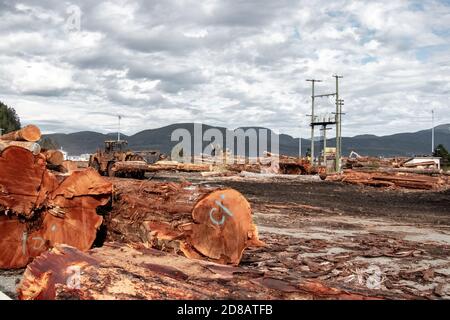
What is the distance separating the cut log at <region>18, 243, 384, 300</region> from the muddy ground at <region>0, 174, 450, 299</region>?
16.5 inches

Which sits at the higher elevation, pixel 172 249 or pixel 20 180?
pixel 20 180

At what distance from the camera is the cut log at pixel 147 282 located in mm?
3855

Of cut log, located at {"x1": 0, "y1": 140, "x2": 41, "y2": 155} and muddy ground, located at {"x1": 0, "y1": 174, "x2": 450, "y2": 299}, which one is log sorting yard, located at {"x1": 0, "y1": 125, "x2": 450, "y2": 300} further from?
cut log, located at {"x1": 0, "y1": 140, "x2": 41, "y2": 155}

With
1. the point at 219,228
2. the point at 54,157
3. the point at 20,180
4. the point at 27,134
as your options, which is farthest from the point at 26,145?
the point at 219,228

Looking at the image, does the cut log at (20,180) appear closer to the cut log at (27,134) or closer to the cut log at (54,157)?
the cut log at (27,134)

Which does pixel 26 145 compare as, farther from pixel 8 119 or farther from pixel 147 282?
pixel 8 119

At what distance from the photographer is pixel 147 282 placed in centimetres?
409

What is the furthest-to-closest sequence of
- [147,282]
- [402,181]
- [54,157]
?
[402,181] → [54,157] → [147,282]

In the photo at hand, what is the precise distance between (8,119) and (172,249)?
10346cm

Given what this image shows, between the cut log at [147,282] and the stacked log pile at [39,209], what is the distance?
1437 mm

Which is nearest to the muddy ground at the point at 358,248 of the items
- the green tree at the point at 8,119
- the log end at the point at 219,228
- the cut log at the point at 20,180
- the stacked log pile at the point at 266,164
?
the log end at the point at 219,228

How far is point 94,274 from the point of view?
4.22 metres
